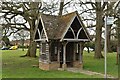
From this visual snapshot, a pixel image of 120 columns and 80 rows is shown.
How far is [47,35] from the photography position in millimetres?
24172

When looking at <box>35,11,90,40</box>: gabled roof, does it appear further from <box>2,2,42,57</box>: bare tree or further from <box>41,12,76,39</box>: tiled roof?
<box>2,2,42,57</box>: bare tree

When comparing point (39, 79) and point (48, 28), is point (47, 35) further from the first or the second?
point (39, 79)

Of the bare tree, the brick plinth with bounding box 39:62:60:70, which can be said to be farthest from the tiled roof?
the bare tree

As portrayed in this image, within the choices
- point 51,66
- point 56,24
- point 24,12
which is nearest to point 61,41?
point 51,66

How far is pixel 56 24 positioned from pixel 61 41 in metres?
2.97

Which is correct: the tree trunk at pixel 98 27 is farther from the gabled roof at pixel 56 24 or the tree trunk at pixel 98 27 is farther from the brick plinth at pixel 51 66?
the brick plinth at pixel 51 66

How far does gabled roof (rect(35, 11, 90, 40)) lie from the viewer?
79.6 ft

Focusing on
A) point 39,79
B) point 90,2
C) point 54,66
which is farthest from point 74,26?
point 90,2

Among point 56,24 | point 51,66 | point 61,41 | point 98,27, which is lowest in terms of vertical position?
point 51,66

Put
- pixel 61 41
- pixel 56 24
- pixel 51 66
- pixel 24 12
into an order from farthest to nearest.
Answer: pixel 24 12, pixel 56 24, pixel 51 66, pixel 61 41

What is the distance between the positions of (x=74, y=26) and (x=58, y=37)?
185 cm

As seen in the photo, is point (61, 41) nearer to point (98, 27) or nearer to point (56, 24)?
point (56, 24)

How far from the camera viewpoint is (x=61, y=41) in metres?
23.8

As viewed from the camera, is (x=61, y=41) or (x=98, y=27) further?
(x=98, y=27)
